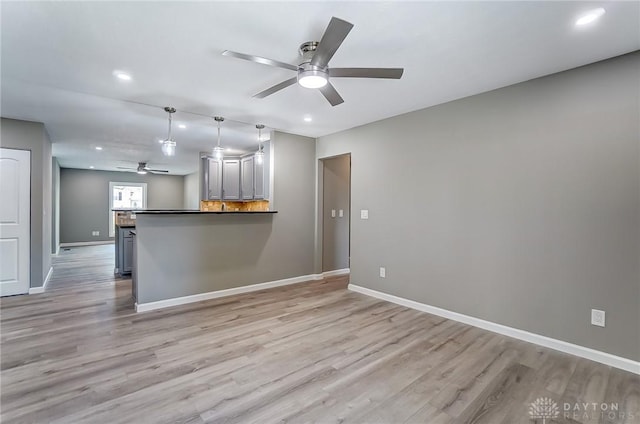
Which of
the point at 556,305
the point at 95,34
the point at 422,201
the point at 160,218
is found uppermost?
the point at 95,34

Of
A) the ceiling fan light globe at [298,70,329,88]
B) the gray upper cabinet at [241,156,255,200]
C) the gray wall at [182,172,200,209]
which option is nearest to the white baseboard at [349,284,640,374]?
the ceiling fan light globe at [298,70,329,88]

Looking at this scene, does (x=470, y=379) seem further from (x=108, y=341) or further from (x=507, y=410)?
(x=108, y=341)

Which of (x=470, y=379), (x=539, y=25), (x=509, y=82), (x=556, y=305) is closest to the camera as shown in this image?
(x=539, y=25)

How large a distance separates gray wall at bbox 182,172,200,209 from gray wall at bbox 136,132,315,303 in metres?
6.01

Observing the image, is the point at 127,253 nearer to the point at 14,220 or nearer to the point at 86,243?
the point at 14,220

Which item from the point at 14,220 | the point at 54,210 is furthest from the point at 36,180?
the point at 54,210

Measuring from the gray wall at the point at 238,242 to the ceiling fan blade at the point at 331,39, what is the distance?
2819 millimetres

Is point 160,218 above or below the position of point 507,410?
above

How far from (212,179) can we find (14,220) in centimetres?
329

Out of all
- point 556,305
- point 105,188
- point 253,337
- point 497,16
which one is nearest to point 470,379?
point 556,305

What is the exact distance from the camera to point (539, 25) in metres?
1.97

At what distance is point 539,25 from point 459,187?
1.64 meters

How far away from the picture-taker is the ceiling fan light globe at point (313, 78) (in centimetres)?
209

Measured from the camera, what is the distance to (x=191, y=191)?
10.3 m
